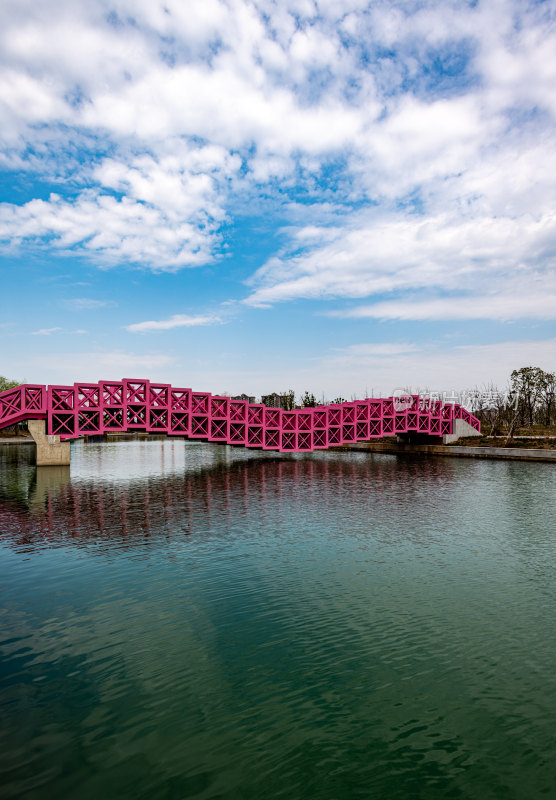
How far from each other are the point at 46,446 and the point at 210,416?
17.6 metres

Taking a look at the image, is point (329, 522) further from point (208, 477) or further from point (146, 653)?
point (208, 477)

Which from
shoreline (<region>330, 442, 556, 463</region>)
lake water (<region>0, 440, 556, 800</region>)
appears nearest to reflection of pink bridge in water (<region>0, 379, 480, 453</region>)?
shoreline (<region>330, 442, 556, 463</region>)

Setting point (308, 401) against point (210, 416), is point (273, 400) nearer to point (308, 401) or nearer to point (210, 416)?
point (308, 401)

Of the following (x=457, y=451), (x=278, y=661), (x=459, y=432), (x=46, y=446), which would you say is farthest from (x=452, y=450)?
(x=278, y=661)

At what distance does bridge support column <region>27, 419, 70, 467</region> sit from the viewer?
49719 millimetres

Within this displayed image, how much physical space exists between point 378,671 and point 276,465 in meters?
45.8

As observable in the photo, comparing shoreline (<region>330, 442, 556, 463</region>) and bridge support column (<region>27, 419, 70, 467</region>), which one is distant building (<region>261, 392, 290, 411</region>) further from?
bridge support column (<region>27, 419, 70, 467</region>)

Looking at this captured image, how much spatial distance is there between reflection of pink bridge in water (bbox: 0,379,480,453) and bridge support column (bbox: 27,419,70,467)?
1662 mm

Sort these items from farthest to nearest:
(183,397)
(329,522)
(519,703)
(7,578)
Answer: (183,397) → (329,522) → (7,578) → (519,703)

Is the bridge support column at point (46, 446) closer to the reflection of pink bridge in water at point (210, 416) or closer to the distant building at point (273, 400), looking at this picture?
the reflection of pink bridge in water at point (210, 416)

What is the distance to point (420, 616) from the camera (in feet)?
42.2

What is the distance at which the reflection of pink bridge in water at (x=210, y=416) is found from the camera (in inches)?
1891

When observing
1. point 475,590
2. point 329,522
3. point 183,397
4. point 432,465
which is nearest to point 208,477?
point 183,397

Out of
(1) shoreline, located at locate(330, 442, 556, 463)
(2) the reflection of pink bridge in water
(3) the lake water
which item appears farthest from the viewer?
(1) shoreline, located at locate(330, 442, 556, 463)
